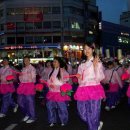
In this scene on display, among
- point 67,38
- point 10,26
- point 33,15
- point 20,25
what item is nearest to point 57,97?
point 33,15

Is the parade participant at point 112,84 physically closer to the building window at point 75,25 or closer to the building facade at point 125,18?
the building window at point 75,25

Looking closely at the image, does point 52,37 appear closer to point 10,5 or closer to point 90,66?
point 10,5

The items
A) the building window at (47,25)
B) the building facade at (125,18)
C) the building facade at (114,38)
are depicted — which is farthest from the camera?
the building facade at (125,18)

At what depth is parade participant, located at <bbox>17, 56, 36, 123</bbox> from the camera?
10.9 m

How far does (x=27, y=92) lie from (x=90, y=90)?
3.64m

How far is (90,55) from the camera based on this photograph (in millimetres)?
7469

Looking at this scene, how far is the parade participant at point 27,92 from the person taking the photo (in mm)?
10883

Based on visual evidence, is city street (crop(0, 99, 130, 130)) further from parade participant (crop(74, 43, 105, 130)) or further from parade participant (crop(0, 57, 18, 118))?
parade participant (crop(74, 43, 105, 130))

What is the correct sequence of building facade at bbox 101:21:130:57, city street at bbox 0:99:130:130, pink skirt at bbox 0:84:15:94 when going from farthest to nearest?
1. building facade at bbox 101:21:130:57
2. pink skirt at bbox 0:84:15:94
3. city street at bbox 0:99:130:130

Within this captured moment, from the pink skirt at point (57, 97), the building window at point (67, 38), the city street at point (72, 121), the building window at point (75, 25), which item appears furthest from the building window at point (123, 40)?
the pink skirt at point (57, 97)

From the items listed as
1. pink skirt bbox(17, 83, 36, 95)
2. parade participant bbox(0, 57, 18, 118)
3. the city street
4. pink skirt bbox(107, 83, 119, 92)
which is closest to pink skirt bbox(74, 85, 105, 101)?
the city street

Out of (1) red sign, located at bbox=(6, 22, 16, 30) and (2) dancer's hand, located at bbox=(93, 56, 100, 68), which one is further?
(1) red sign, located at bbox=(6, 22, 16, 30)

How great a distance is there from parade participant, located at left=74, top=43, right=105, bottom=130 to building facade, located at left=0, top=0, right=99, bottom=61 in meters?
72.0

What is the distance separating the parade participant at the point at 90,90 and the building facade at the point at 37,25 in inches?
2833
